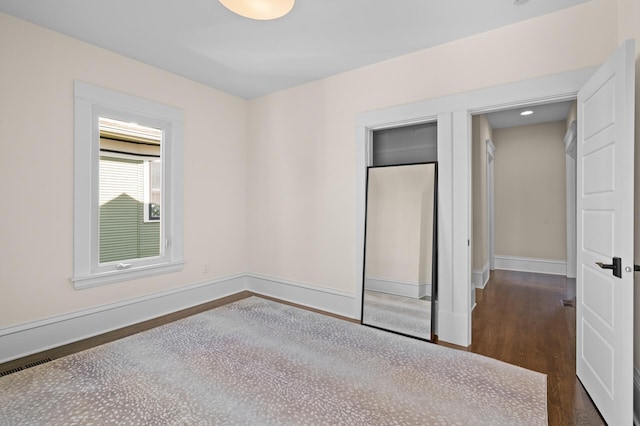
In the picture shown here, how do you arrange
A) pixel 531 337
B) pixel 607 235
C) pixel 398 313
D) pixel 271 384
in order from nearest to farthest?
1. pixel 607 235
2. pixel 271 384
3. pixel 531 337
4. pixel 398 313

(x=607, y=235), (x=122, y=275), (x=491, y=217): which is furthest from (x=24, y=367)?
(x=491, y=217)

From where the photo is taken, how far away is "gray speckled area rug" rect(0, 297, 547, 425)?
Answer: 1861 millimetres

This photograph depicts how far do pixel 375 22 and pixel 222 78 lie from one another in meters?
2.02

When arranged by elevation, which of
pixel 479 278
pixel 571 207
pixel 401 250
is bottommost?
pixel 479 278

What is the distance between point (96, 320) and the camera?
307 centimetres

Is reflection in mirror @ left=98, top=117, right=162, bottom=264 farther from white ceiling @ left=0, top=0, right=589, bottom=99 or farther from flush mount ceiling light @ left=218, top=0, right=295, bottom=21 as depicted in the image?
flush mount ceiling light @ left=218, top=0, right=295, bottom=21

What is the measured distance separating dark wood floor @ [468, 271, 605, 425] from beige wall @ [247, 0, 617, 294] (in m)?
1.51

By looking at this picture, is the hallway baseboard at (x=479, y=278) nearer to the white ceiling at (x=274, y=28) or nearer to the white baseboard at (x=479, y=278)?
the white baseboard at (x=479, y=278)

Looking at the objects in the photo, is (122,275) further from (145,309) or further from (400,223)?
(400,223)

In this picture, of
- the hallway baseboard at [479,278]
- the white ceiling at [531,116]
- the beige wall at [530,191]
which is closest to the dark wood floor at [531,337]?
the hallway baseboard at [479,278]

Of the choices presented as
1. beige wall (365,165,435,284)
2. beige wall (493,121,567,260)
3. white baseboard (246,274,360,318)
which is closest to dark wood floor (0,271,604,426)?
white baseboard (246,274,360,318)

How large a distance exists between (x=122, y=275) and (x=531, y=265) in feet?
21.6

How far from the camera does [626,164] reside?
1.68 meters

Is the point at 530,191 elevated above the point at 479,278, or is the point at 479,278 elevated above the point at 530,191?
the point at 530,191
